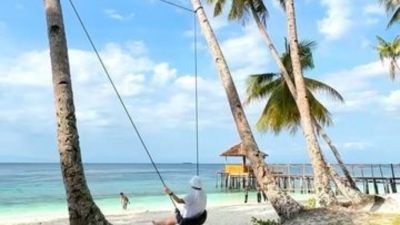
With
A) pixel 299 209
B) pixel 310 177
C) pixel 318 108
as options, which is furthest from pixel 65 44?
pixel 310 177

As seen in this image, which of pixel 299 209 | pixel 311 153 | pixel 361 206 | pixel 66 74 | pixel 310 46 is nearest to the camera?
pixel 66 74

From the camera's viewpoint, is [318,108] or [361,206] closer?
[361,206]

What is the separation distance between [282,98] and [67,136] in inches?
542

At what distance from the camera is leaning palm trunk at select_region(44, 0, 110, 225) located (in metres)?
6.33

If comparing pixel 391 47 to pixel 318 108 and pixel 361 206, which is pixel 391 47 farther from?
pixel 361 206

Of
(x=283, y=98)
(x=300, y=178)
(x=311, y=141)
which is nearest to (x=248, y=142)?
(x=311, y=141)

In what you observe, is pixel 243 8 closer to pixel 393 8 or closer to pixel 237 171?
pixel 393 8

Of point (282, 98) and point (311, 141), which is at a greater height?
point (282, 98)

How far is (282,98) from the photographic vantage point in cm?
1931

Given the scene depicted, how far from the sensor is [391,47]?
93.1ft

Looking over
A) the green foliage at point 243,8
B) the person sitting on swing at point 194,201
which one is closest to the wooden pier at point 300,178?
the green foliage at point 243,8

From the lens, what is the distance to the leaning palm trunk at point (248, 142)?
380 inches

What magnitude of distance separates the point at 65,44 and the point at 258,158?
476cm

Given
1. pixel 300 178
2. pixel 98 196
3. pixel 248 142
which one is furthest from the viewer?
pixel 98 196
